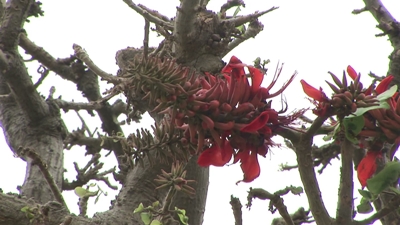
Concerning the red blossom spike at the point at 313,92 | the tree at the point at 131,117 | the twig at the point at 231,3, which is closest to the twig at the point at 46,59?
the tree at the point at 131,117

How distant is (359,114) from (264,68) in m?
0.98

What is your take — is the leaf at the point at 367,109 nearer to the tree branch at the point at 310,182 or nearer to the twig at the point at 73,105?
the tree branch at the point at 310,182

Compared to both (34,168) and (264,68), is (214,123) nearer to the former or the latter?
(264,68)

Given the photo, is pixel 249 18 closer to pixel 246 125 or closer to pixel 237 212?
pixel 237 212

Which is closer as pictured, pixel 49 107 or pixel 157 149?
pixel 157 149

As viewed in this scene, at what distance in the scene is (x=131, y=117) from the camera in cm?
194

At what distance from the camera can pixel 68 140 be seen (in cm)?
213

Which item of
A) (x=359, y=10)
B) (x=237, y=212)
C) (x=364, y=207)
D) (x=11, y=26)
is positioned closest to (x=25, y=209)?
(x=237, y=212)

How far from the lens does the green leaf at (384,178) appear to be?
90 cm

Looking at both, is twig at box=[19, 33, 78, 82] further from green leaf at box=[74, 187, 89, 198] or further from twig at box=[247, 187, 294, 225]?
twig at box=[247, 187, 294, 225]

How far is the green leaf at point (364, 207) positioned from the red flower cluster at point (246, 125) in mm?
247

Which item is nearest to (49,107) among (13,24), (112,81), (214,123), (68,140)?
(68,140)

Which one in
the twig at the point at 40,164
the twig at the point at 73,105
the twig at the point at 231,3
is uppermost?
the twig at the point at 231,3

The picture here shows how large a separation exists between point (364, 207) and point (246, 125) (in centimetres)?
38
